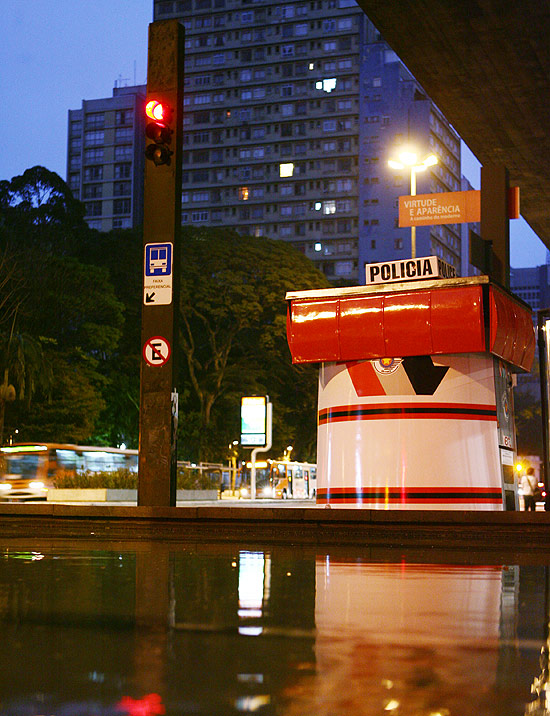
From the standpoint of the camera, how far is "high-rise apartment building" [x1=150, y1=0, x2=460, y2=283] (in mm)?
130375

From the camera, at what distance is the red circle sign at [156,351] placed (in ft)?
44.1

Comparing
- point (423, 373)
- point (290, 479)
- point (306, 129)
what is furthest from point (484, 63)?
point (306, 129)

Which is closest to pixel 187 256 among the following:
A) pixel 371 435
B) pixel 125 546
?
pixel 371 435

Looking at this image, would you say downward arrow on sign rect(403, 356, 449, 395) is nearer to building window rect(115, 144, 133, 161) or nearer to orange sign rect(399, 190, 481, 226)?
orange sign rect(399, 190, 481, 226)

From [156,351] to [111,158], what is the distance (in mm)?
131500

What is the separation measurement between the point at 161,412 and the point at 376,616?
9112mm

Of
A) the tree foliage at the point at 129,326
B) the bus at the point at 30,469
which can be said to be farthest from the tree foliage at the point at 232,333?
the bus at the point at 30,469

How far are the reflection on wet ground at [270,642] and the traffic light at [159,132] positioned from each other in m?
7.92

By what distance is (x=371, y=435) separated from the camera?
563 inches

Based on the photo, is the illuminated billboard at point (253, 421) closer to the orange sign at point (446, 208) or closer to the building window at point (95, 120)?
the orange sign at point (446, 208)

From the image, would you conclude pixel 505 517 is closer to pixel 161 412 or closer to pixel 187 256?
pixel 161 412

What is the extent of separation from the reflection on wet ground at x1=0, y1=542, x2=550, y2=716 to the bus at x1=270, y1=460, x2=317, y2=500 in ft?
190

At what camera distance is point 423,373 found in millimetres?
14000

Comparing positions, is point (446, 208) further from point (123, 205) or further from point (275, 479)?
point (123, 205)
